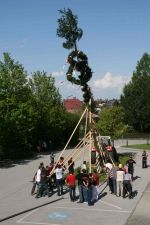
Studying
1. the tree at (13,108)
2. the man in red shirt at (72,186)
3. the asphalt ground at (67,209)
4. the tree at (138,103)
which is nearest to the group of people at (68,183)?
the man in red shirt at (72,186)

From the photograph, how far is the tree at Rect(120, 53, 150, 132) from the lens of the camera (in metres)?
77.6

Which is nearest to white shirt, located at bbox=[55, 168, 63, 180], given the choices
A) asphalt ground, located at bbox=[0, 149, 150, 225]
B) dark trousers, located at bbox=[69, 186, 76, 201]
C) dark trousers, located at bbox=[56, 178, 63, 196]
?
dark trousers, located at bbox=[56, 178, 63, 196]

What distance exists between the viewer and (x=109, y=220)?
17.6m

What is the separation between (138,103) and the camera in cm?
7762

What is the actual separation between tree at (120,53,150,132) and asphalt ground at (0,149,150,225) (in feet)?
172

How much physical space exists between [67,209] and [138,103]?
5947 centimetres

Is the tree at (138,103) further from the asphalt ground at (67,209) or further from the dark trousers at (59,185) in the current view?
the dark trousers at (59,185)

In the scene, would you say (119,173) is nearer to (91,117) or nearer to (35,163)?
(91,117)

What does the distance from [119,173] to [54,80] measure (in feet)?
115

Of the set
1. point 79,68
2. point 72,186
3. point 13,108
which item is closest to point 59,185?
point 72,186

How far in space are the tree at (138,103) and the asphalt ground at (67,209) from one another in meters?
52.4

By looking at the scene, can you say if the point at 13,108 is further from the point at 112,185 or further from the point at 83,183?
the point at 83,183

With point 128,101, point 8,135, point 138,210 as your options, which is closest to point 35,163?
point 8,135

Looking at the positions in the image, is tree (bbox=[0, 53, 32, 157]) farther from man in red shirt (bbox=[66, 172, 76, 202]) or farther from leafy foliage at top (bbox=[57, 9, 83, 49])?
man in red shirt (bbox=[66, 172, 76, 202])
